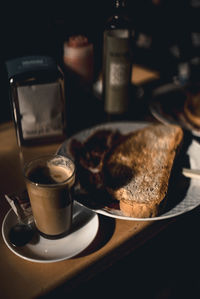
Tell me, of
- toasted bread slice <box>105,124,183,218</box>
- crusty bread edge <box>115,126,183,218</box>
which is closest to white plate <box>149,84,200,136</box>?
toasted bread slice <box>105,124,183,218</box>

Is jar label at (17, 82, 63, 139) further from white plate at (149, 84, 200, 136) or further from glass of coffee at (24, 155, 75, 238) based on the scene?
white plate at (149, 84, 200, 136)

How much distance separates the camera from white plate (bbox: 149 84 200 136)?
1013mm

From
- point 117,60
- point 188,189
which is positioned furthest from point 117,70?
point 188,189

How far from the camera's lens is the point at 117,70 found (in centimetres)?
92

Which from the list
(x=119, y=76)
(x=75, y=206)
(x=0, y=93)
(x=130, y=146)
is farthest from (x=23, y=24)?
(x=75, y=206)

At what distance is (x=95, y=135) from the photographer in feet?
2.96

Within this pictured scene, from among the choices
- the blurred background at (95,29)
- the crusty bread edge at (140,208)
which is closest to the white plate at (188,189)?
the crusty bread edge at (140,208)

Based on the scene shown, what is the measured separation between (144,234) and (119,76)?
0.51 metres

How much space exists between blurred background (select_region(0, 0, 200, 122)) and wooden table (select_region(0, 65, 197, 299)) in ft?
1.84

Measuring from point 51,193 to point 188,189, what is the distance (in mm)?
359

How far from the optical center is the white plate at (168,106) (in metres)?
1.01

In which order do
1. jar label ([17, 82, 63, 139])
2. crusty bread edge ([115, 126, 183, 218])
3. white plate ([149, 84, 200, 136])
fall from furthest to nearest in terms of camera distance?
white plate ([149, 84, 200, 136]) → jar label ([17, 82, 63, 139]) → crusty bread edge ([115, 126, 183, 218])

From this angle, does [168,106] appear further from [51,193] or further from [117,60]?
[51,193]

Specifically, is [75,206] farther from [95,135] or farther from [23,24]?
[23,24]
